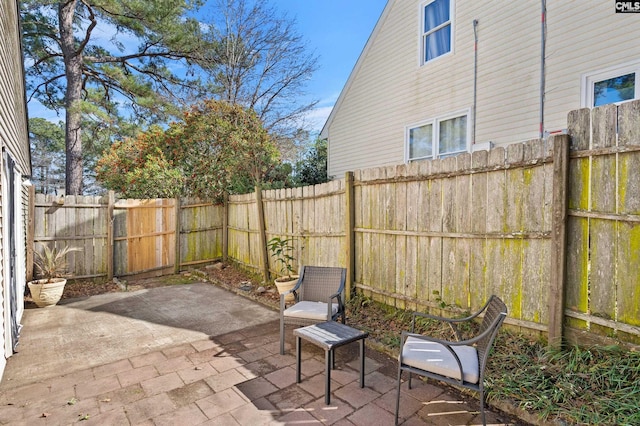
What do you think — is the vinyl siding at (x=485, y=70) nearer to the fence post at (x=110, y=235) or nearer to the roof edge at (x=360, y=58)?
the roof edge at (x=360, y=58)

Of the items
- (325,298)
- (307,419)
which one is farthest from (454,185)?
(307,419)

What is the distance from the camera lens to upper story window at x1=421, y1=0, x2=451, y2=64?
6754mm

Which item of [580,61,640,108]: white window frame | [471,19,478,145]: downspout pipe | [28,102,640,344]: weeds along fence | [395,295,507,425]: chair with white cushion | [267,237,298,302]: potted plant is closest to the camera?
[395,295,507,425]: chair with white cushion

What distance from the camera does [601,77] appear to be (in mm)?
4742

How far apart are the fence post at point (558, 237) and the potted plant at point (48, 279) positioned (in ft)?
22.5

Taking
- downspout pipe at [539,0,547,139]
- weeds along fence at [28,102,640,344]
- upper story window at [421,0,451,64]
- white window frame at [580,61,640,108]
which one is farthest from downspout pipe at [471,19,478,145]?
weeds along fence at [28,102,640,344]

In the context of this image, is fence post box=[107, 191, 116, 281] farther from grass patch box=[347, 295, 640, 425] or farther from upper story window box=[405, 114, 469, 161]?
grass patch box=[347, 295, 640, 425]

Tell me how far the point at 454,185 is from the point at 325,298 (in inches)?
76.3

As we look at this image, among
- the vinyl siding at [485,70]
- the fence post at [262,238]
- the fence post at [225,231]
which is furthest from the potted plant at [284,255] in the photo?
the vinyl siding at [485,70]

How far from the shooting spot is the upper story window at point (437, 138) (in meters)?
6.51

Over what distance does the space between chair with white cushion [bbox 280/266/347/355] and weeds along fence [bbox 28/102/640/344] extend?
2.80 feet

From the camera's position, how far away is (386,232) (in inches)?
169

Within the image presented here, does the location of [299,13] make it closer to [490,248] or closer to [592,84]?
[592,84]

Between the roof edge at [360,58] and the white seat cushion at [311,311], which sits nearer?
the white seat cushion at [311,311]
